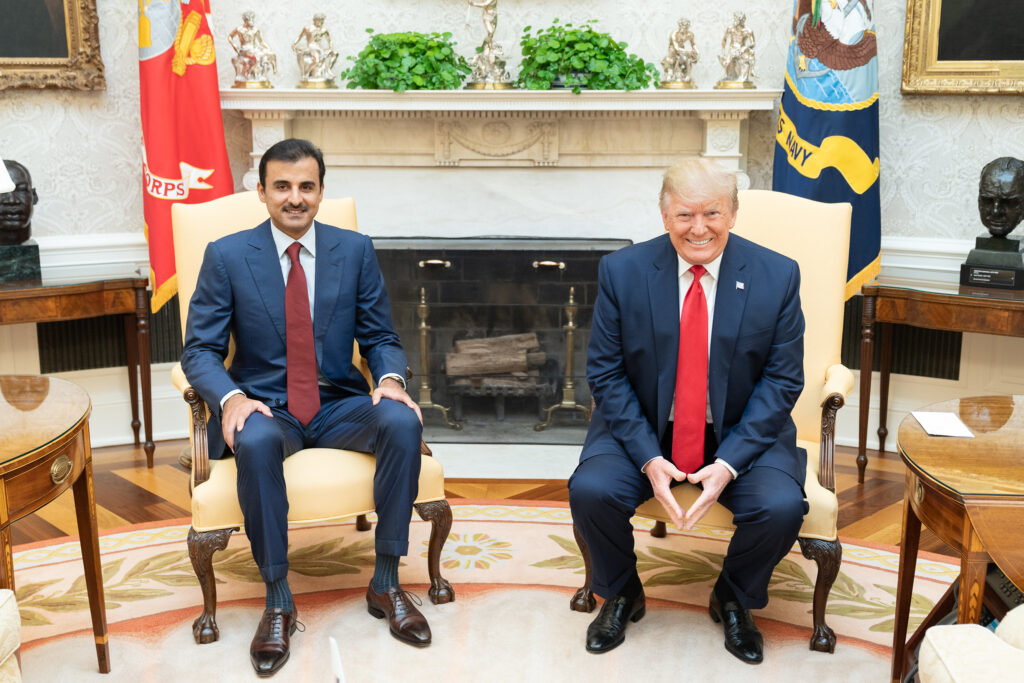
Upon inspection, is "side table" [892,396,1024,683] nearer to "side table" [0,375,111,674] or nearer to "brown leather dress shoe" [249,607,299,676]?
"brown leather dress shoe" [249,607,299,676]

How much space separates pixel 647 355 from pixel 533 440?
2.00 metres

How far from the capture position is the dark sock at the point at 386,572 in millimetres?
2822

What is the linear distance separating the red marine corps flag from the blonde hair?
252cm

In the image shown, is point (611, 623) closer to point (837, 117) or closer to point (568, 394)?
point (568, 394)

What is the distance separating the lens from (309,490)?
269 cm

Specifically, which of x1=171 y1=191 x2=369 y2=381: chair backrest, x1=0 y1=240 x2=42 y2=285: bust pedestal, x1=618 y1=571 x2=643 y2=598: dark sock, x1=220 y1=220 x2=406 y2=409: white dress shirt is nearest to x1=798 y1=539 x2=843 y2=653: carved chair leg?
x1=618 y1=571 x2=643 y2=598: dark sock

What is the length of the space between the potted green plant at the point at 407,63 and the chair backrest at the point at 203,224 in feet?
4.40

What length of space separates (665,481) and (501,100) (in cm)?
243

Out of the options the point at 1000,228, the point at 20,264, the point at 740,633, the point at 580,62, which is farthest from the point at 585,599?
the point at 20,264

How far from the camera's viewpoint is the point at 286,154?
113 inches

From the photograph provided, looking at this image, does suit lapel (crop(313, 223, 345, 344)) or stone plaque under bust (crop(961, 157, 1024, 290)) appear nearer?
suit lapel (crop(313, 223, 345, 344))

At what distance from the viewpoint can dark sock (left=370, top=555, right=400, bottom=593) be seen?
2.82 meters

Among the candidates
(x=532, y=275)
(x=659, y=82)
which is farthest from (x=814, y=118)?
(x=532, y=275)

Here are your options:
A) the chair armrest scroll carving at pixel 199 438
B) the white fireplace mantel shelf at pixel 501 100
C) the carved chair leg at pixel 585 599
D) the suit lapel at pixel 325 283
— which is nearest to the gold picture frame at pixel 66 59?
the white fireplace mantel shelf at pixel 501 100
